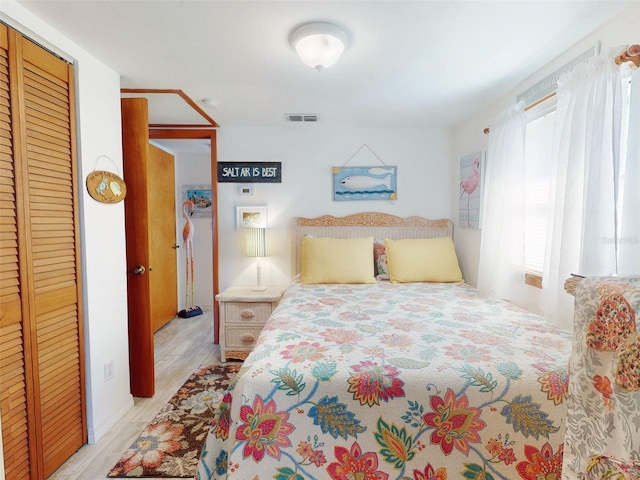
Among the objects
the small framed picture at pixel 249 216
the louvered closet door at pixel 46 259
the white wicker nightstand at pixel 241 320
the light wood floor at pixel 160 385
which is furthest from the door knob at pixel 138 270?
the small framed picture at pixel 249 216

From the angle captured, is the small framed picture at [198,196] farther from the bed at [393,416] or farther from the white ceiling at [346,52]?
the bed at [393,416]

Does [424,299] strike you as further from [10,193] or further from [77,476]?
[10,193]

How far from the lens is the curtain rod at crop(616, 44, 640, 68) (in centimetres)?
126

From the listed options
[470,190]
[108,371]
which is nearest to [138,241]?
[108,371]

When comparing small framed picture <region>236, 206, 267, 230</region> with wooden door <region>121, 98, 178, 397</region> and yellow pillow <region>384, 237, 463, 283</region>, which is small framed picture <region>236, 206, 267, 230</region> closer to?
wooden door <region>121, 98, 178, 397</region>

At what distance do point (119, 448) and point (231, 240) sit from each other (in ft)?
6.19

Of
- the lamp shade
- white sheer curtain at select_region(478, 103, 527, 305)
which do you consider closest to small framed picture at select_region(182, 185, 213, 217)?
the lamp shade

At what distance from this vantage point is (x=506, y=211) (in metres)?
2.17

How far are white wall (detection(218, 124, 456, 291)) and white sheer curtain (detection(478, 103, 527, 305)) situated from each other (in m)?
0.90

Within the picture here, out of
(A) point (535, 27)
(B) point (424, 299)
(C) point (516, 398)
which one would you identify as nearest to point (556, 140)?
(A) point (535, 27)

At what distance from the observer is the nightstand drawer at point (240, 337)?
111 inches

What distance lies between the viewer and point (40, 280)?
59.2 inches

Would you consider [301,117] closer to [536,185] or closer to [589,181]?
[536,185]

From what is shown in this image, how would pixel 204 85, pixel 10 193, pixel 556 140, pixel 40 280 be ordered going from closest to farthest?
pixel 10 193, pixel 40 280, pixel 556 140, pixel 204 85
